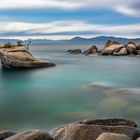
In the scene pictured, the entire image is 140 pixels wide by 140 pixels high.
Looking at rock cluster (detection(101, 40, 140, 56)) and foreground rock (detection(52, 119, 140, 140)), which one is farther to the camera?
rock cluster (detection(101, 40, 140, 56))

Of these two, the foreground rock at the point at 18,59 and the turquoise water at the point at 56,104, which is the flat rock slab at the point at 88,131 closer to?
the turquoise water at the point at 56,104

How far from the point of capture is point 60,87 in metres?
A: 33.0

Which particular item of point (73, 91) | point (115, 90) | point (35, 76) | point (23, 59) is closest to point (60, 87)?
point (73, 91)

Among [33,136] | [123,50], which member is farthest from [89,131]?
[123,50]

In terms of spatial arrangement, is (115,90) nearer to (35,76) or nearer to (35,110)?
(35,110)

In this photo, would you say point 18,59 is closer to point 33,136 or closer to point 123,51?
point 33,136

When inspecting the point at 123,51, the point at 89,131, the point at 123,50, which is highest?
the point at 89,131

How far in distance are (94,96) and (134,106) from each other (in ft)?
15.3

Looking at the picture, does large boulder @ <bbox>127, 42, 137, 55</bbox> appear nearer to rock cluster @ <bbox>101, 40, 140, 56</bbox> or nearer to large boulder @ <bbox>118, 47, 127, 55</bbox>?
rock cluster @ <bbox>101, 40, 140, 56</bbox>

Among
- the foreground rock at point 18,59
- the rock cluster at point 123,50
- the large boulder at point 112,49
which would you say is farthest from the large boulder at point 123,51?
the foreground rock at point 18,59

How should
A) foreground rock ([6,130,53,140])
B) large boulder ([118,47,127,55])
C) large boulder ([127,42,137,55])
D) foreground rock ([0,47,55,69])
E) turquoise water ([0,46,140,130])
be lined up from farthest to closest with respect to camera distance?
large boulder ([127,42,137,55]) < large boulder ([118,47,127,55]) < foreground rock ([0,47,55,69]) < turquoise water ([0,46,140,130]) < foreground rock ([6,130,53,140])

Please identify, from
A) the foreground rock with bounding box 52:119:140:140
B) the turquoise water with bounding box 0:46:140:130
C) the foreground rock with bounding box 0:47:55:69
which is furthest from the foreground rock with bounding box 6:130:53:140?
the foreground rock with bounding box 0:47:55:69

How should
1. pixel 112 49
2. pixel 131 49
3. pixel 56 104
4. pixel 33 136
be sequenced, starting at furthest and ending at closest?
pixel 112 49
pixel 131 49
pixel 56 104
pixel 33 136

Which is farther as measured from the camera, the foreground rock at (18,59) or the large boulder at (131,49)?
the large boulder at (131,49)
